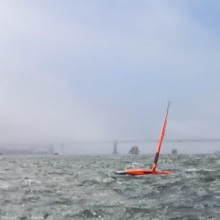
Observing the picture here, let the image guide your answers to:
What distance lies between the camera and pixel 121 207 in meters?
16.2

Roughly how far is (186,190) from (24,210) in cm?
958

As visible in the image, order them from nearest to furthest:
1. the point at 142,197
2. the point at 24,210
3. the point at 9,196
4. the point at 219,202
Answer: the point at 24,210 → the point at 219,202 → the point at 142,197 → the point at 9,196

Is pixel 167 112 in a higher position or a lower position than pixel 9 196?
higher

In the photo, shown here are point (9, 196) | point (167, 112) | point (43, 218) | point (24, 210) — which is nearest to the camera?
point (43, 218)

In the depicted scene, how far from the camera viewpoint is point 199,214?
14516mm

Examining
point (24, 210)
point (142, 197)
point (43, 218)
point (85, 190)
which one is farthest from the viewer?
point (85, 190)

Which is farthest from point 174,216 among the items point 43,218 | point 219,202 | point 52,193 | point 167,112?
point 167,112

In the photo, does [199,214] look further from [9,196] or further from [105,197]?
[9,196]

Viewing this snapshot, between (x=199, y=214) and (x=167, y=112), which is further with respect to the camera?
(x=167, y=112)

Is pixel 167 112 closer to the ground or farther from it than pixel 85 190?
farther from it

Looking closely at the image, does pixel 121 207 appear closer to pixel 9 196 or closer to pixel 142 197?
pixel 142 197

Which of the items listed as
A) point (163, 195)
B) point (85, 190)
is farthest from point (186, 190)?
point (85, 190)

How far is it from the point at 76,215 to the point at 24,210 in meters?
2.68

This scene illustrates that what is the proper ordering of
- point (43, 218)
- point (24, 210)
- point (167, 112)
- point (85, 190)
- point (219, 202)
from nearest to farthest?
point (43, 218) < point (24, 210) < point (219, 202) < point (85, 190) < point (167, 112)
